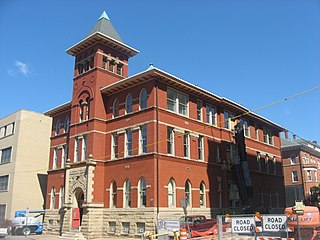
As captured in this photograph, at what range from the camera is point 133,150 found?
97.0 ft

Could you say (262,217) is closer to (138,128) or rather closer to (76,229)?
(138,128)

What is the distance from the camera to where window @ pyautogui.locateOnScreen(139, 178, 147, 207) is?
90.6 feet

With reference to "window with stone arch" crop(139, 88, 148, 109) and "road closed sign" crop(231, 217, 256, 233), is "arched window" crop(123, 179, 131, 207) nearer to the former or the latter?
"window with stone arch" crop(139, 88, 148, 109)

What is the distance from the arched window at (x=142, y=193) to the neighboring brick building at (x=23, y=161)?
26401 mm

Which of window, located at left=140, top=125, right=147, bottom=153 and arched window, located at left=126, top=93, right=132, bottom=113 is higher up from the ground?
arched window, located at left=126, top=93, right=132, bottom=113

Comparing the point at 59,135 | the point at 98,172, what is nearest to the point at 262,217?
the point at 98,172

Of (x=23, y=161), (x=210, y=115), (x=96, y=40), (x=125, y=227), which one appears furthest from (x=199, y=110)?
(x=23, y=161)

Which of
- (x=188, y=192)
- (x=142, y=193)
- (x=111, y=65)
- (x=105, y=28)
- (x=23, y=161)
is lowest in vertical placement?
(x=142, y=193)

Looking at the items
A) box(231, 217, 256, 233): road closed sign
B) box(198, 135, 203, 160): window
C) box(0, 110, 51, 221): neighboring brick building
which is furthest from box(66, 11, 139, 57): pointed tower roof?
box(231, 217, 256, 233): road closed sign

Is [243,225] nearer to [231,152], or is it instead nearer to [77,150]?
[231,152]

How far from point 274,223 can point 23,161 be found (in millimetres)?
41432

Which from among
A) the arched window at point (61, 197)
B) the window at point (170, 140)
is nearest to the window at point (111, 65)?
the window at point (170, 140)

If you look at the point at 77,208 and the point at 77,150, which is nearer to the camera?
the point at 77,208

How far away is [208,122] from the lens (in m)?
35.1
